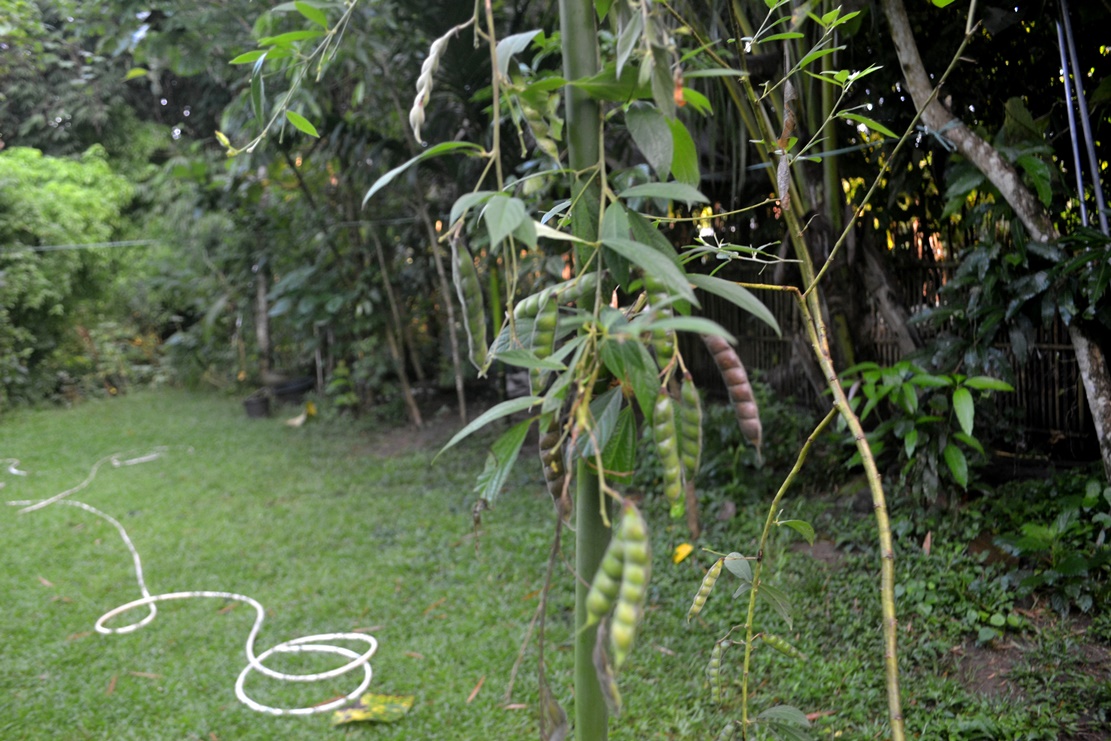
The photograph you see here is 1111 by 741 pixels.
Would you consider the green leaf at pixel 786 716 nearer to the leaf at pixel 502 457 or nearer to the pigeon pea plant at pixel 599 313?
the pigeon pea plant at pixel 599 313

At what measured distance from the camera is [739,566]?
0.98m

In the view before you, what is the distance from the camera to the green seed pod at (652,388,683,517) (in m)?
0.60

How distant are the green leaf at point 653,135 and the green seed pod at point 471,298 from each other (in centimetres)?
16

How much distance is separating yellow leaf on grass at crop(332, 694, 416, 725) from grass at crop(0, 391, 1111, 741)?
0.08 feet

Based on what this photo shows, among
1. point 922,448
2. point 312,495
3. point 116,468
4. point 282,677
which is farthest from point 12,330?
point 922,448

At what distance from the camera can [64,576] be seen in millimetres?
3232

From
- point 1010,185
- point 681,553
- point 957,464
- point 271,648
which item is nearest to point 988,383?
point 957,464

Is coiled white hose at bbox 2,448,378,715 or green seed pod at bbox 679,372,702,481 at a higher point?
green seed pod at bbox 679,372,702,481

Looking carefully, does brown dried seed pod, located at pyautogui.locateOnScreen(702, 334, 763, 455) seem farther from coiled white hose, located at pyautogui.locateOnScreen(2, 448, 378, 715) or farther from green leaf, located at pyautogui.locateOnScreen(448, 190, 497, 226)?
coiled white hose, located at pyautogui.locateOnScreen(2, 448, 378, 715)

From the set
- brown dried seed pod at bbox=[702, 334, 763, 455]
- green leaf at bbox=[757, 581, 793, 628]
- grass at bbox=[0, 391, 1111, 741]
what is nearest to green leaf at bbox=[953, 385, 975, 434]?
grass at bbox=[0, 391, 1111, 741]

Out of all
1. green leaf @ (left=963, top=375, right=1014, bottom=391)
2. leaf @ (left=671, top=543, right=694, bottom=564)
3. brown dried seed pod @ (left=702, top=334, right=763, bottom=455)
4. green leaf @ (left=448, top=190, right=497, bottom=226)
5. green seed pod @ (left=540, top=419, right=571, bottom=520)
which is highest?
green leaf @ (left=448, top=190, right=497, bottom=226)

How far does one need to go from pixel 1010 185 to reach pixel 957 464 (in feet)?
2.58

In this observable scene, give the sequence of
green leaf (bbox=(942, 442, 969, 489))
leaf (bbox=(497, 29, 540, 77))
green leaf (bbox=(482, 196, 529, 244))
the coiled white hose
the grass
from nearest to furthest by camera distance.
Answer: green leaf (bbox=(482, 196, 529, 244)) → leaf (bbox=(497, 29, 540, 77)) → the grass → the coiled white hose → green leaf (bbox=(942, 442, 969, 489))

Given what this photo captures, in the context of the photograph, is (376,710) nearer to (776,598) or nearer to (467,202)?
(776,598)
